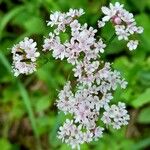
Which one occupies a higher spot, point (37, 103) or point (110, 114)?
point (37, 103)

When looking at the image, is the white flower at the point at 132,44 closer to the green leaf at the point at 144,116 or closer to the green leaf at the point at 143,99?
the green leaf at the point at 143,99

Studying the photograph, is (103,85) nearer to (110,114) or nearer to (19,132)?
(110,114)

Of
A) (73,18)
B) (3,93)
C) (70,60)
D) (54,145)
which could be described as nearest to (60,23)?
(73,18)

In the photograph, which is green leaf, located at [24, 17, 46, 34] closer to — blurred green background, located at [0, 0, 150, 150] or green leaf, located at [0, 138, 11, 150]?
blurred green background, located at [0, 0, 150, 150]

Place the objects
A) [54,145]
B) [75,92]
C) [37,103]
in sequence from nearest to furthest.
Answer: [75,92] < [54,145] < [37,103]

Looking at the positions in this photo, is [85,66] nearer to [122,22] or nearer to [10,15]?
[122,22]

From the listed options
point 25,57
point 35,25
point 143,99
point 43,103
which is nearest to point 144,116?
point 143,99

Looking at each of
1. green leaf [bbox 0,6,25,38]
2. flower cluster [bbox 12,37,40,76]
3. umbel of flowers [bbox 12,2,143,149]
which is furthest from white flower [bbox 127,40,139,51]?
green leaf [bbox 0,6,25,38]
